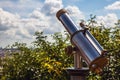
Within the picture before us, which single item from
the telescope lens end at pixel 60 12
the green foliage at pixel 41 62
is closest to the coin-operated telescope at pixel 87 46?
the telescope lens end at pixel 60 12

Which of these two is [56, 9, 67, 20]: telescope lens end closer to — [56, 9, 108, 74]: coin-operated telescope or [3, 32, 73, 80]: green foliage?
[56, 9, 108, 74]: coin-operated telescope

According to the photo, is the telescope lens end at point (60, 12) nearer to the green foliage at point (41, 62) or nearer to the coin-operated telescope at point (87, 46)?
the coin-operated telescope at point (87, 46)

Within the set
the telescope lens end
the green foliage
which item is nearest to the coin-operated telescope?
the telescope lens end

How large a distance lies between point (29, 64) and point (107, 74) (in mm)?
3291

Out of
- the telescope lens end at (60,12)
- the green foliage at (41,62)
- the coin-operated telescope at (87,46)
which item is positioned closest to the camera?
the coin-operated telescope at (87,46)

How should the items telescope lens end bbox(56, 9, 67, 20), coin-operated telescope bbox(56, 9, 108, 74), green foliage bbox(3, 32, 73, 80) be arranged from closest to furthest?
coin-operated telescope bbox(56, 9, 108, 74)
telescope lens end bbox(56, 9, 67, 20)
green foliage bbox(3, 32, 73, 80)

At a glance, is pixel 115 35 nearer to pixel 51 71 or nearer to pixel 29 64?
pixel 51 71

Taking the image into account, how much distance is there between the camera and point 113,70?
9320mm

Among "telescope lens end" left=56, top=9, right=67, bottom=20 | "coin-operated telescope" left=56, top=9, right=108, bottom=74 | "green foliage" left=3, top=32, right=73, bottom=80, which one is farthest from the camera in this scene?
"green foliage" left=3, top=32, right=73, bottom=80

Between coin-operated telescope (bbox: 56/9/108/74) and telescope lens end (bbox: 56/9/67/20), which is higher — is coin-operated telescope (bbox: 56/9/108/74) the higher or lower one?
the lower one

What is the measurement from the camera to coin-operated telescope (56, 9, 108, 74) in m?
4.04

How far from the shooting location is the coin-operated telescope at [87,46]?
13.2ft

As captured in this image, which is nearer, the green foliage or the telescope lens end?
the telescope lens end

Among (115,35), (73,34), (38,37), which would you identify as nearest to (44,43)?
(38,37)
